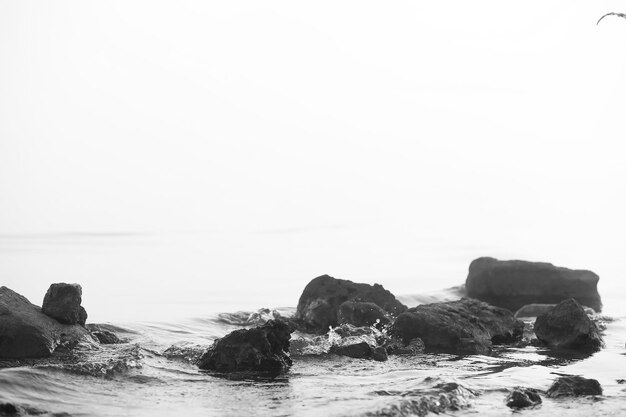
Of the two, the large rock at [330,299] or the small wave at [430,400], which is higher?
the large rock at [330,299]

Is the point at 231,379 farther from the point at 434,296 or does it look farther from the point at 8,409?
the point at 434,296

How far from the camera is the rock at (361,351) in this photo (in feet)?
56.9

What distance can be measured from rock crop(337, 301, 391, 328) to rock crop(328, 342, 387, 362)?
2.58m

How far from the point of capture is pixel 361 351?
17438 millimetres

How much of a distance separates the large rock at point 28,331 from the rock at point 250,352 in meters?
2.29

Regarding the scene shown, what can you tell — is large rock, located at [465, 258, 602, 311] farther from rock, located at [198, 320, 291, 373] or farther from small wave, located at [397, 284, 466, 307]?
rock, located at [198, 320, 291, 373]

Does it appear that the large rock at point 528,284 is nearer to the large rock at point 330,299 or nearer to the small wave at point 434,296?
the small wave at point 434,296

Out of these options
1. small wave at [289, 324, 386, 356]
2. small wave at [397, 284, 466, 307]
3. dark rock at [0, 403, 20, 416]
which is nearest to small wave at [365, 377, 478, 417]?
small wave at [289, 324, 386, 356]

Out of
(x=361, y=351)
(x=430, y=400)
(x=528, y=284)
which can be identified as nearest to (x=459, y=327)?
(x=361, y=351)

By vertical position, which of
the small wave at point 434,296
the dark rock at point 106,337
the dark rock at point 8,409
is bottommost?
the dark rock at point 8,409

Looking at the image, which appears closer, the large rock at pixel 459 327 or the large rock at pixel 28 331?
the large rock at pixel 28 331

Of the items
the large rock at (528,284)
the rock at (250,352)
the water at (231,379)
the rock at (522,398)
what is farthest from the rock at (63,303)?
the large rock at (528,284)

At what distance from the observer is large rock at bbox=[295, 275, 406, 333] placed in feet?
69.8

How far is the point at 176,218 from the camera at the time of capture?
190 feet
